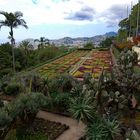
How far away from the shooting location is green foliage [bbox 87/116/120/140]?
10836 millimetres

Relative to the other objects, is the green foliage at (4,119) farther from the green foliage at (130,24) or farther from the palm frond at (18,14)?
the green foliage at (130,24)

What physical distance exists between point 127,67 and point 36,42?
61.8 m

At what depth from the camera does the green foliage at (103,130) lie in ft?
35.6

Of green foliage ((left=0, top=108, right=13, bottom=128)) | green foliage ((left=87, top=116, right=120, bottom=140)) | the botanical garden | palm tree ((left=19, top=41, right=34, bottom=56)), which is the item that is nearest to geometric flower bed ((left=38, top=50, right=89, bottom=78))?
the botanical garden

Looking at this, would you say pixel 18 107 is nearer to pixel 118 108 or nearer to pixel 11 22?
pixel 118 108

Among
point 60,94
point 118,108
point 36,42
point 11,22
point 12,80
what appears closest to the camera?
point 118,108

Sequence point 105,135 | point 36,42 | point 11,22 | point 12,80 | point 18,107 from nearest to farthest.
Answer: point 105,135 < point 18,107 < point 12,80 < point 11,22 < point 36,42

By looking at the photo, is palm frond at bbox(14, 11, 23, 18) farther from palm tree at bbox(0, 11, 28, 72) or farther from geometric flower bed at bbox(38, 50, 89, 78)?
geometric flower bed at bbox(38, 50, 89, 78)

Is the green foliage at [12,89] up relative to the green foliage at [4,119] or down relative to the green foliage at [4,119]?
down

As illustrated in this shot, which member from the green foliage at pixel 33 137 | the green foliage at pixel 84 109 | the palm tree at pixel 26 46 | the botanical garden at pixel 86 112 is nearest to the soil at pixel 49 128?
the botanical garden at pixel 86 112

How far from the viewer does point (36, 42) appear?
73.9 m

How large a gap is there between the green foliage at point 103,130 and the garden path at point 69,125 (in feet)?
4.02

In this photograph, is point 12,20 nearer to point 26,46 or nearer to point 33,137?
point 26,46

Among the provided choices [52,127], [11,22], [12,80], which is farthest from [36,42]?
[52,127]
